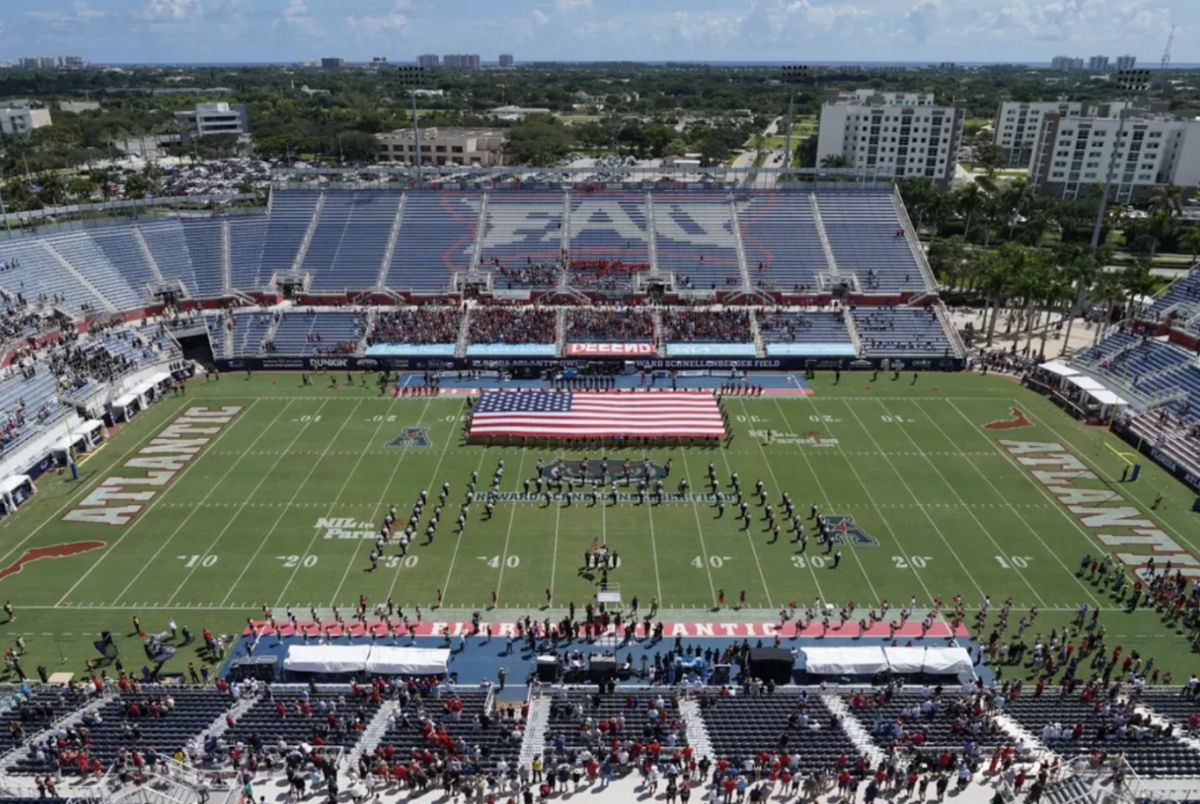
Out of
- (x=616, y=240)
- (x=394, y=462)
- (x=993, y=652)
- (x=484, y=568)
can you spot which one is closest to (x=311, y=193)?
(x=616, y=240)

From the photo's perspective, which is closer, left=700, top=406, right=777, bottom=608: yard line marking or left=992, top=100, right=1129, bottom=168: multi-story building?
left=700, top=406, right=777, bottom=608: yard line marking

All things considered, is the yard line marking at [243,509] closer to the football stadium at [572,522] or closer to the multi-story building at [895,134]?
the football stadium at [572,522]

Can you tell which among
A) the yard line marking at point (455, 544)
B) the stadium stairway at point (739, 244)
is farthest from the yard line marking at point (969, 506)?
the yard line marking at point (455, 544)

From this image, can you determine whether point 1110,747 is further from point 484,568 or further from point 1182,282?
point 1182,282

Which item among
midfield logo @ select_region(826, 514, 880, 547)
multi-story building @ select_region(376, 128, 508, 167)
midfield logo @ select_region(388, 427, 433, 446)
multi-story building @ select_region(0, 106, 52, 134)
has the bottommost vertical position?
midfield logo @ select_region(388, 427, 433, 446)

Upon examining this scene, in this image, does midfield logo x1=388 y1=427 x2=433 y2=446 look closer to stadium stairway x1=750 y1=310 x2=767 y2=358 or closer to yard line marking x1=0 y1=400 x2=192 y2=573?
yard line marking x1=0 y1=400 x2=192 y2=573

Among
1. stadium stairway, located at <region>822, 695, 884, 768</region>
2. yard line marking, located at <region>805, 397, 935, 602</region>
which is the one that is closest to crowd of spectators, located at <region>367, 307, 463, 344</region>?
yard line marking, located at <region>805, 397, 935, 602</region>
